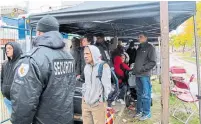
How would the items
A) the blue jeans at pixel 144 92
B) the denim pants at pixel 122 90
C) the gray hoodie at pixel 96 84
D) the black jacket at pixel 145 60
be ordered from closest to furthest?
the gray hoodie at pixel 96 84 < the black jacket at pixel 145 60 < the blue jeans at pixel 144 92 < the denim pants at pixel 122 90

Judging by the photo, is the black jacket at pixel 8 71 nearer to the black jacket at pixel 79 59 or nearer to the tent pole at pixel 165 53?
the black jacket at pixel 79 59

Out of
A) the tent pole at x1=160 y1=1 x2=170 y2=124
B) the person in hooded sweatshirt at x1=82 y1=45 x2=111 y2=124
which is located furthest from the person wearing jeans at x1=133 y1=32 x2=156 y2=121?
the tent pole at x1=160 y1=1 x2=170 y2=124

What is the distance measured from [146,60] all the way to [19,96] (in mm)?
3590

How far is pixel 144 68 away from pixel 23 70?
11.2 feet

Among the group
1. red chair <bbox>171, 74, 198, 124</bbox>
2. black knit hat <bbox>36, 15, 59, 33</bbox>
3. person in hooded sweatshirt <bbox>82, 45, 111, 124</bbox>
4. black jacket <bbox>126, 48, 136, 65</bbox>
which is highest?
black knit hat <bbox>36, 15, 59, 33</bbox>

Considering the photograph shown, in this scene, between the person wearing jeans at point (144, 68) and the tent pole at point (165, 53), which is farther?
the person wearing jeans at point (144, 68)

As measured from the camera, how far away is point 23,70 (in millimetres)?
2205

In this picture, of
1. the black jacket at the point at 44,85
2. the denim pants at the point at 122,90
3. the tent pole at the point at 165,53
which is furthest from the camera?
the denim pants at the point at 122,90

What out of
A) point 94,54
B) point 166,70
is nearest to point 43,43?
point 94,54

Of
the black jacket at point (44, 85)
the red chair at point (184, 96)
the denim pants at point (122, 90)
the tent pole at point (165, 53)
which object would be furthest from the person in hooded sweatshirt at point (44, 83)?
the denim pants at point (122, 90)

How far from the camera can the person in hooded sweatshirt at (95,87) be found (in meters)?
3.53

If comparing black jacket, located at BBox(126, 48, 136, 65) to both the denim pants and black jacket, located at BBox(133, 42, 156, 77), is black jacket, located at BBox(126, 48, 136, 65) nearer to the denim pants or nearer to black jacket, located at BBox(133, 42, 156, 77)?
the denim pants

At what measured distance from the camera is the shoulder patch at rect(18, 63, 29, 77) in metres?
2.19

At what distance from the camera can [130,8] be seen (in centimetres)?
363
